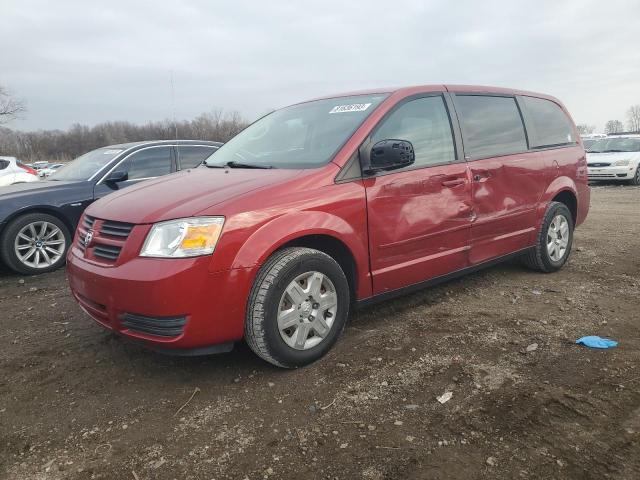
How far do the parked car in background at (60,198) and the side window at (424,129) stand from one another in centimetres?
249

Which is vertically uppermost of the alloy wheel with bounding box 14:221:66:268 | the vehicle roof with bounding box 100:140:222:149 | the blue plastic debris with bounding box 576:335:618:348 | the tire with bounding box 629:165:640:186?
the vehicle roof with bounding box 100:140:222:149

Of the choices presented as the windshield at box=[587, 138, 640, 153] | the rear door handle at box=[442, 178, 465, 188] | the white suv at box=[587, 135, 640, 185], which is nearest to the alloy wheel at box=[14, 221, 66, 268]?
the rear door handle at box=[442, 178, 465, 188]

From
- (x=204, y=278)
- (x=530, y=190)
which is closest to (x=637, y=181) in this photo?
(x=530, y=190)

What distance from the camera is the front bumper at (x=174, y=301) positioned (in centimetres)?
254

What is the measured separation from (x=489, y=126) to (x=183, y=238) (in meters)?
2.90

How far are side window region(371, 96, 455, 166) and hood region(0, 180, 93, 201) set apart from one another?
433cm

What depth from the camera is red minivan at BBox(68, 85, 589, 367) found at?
263 cm

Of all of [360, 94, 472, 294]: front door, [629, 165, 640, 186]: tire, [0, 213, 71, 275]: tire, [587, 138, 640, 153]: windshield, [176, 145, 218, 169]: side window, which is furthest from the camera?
[587, 138, 640, 153]: windshield

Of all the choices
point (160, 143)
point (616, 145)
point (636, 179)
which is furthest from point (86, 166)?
point (616, 145)

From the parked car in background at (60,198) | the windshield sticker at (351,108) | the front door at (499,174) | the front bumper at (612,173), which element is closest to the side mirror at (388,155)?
the windshield sticker at (351,108)

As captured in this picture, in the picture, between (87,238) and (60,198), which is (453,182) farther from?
(60,198)

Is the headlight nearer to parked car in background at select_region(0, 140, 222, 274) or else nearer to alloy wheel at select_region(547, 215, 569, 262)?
parked car in background at select_region(0, 140, 222, 274)

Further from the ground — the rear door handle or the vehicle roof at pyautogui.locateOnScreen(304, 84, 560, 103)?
the vehicle roof at pyautogui.locateOnScreen(304, 84, 560, 103)

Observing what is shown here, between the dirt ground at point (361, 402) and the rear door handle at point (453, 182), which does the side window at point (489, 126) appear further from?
the dirt ground at point (361, 402)
